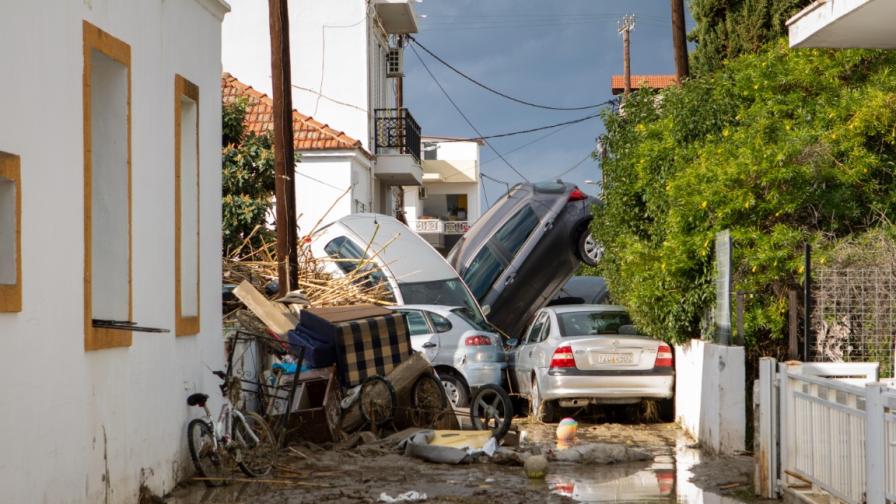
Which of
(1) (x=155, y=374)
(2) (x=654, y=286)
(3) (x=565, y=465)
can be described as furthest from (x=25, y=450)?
(2) (x=654, y=286)

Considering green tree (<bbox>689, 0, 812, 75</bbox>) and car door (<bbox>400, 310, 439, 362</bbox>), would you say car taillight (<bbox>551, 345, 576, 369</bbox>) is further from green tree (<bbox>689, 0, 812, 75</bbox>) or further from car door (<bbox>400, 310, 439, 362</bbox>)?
green tree (<bbox>689, 0, 812, 75</bbox>)

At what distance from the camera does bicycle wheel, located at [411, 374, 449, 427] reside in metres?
15.5

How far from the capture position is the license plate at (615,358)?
16641 mm

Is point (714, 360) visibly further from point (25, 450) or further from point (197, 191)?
point (25, 450)

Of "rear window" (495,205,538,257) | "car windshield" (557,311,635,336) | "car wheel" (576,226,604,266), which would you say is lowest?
"car windshield" (557,311,635,336)

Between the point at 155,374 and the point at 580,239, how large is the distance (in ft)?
49.8

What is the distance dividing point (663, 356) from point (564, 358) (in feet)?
4.25

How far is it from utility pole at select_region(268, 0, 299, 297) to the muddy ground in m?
4.38

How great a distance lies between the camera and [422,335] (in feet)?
60.3

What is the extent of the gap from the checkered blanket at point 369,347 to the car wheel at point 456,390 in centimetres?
202

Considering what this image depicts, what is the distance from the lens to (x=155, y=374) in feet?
34.9

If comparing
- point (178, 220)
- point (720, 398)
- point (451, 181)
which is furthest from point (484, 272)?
point (451, 181)

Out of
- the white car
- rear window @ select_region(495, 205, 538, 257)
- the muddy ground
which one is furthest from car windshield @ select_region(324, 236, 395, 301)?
the muddy ground

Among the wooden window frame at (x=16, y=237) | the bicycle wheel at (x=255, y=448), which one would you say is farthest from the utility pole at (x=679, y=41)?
the wooden window frame at (x=16, y=237)
